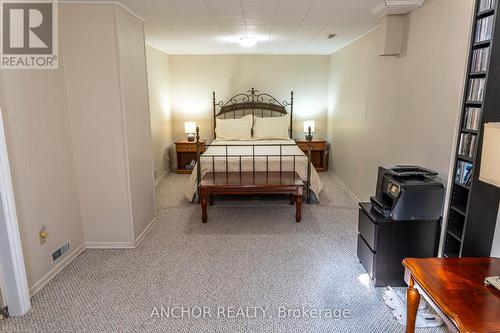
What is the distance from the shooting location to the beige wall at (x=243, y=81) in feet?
19.9

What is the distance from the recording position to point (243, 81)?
614cm

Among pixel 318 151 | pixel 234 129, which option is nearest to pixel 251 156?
pixel 234 129

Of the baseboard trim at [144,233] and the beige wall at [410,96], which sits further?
the baseboard trim at [144,233]

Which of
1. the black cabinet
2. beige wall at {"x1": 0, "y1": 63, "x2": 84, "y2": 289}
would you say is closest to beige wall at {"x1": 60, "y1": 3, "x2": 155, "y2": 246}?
beige wall at {"x1": 0, "y1": 63, "x2": 84, "y2": 289}

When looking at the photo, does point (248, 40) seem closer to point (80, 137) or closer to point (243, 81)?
point (243, 81)

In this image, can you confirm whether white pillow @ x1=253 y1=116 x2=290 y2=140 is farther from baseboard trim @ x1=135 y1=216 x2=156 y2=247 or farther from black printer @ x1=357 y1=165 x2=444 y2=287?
black printer @ x1=357 y1=165 x2=444 y2=287

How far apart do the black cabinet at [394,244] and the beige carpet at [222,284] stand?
0.50 ft

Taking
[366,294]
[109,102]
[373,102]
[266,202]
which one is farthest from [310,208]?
[109,102]

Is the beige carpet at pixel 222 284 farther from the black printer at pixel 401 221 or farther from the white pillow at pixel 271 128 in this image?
the white pillow at pixel 271 128

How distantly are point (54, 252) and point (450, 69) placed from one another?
337 centimetres

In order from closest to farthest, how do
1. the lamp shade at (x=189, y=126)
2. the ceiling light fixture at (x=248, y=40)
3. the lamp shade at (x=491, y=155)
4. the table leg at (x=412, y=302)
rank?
the lamp shade at (x=491, y=155), the table leg at (x=412, y=302), the ceiling light fixture at (x=248, y=40), the lamp shade at (x=189, y=126)

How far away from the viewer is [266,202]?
14.4 ft

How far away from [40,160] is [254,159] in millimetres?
2488

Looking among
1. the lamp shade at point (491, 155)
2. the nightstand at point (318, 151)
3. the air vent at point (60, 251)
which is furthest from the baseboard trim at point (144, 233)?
the nightstand at point (318, 151)
